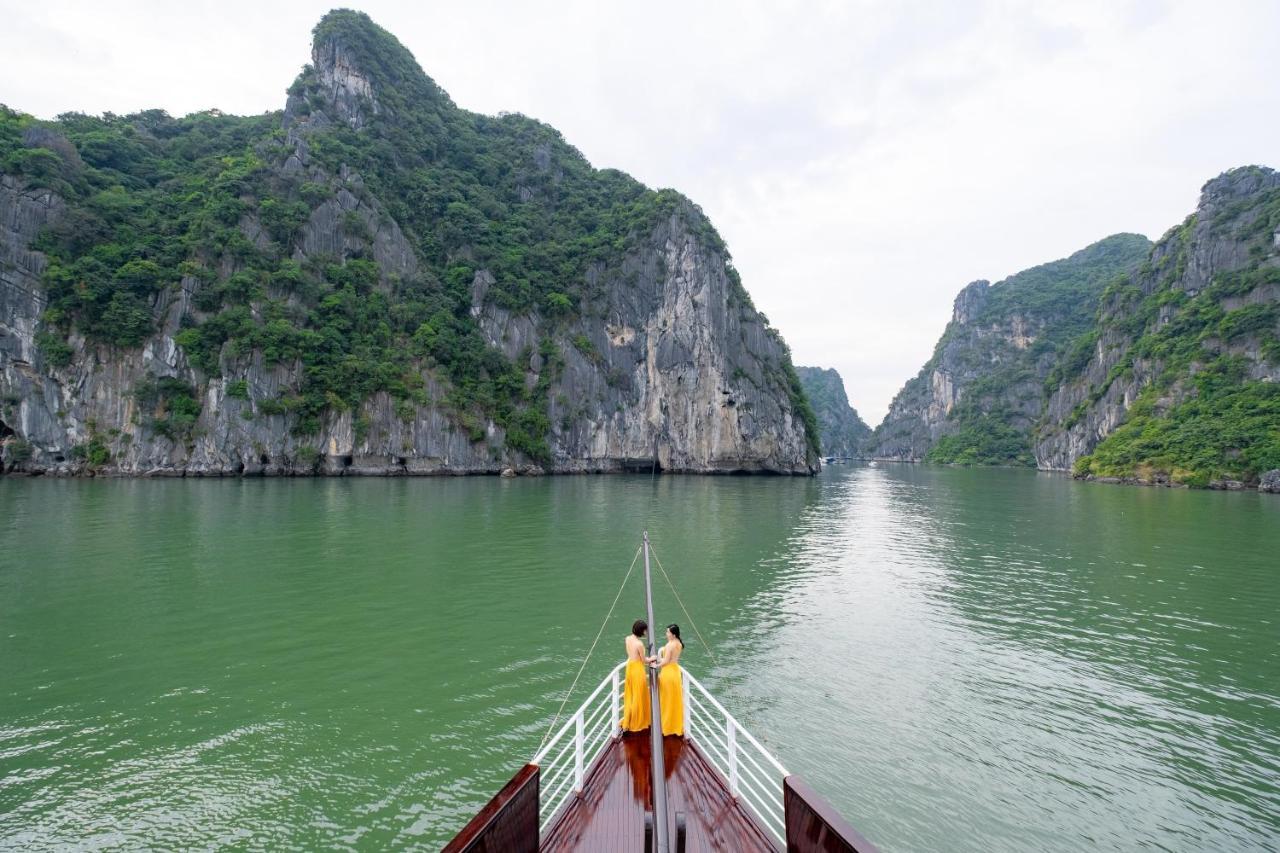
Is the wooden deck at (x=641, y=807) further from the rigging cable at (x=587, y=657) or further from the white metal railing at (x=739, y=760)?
the rigging cable at (x=587, y=657)

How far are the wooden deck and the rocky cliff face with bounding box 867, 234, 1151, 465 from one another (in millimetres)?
131761

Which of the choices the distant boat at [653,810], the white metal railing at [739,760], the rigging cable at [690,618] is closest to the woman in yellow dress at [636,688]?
the distant boat at [653,810]

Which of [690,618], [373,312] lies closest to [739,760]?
[690,618]

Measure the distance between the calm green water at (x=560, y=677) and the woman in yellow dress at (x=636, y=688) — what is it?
1.85m

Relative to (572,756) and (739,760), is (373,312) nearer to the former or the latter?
(572,756)

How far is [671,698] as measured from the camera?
5613 millimetres

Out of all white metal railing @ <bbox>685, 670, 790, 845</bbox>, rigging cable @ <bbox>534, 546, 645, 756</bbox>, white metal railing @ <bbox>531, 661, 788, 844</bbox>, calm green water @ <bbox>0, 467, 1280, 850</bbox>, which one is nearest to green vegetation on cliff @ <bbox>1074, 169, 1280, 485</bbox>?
calm green water @ <bbox>0, 467, 1280, 850</bbox>

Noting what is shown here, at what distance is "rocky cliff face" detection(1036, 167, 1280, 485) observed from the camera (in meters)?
51.6

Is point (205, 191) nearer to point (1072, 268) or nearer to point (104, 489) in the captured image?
point (104, 489)

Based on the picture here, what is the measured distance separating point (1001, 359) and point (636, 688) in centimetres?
16637

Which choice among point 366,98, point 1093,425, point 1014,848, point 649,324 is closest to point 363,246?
point 366,98

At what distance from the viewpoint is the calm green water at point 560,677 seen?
6.05m

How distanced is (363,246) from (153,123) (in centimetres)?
3369

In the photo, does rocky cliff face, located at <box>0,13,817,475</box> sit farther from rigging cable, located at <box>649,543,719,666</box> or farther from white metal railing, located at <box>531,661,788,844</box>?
white metal railing, located at <box>531,661,788,844</box>
